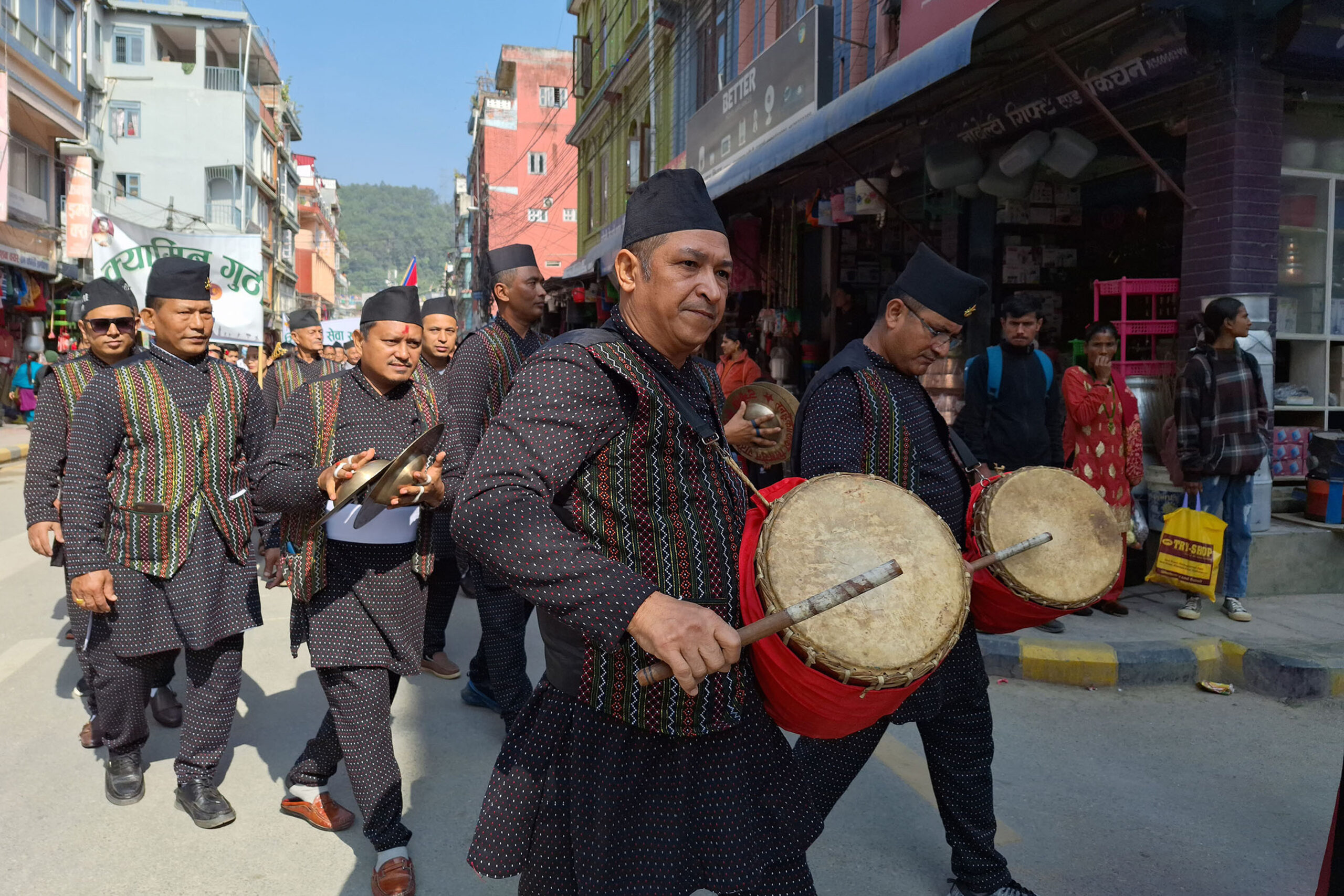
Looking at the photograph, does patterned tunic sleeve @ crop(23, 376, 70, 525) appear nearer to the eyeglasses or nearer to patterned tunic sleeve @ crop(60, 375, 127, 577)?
patterned tunic sleeve @ crop(60, 375, 127, 577)

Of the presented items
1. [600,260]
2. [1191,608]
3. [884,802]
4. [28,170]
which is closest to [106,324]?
[884,802]

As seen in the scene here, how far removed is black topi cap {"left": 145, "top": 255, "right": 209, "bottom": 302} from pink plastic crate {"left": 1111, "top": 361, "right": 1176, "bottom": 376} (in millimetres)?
5899

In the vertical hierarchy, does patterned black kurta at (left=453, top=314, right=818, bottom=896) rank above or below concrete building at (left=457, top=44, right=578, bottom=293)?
below

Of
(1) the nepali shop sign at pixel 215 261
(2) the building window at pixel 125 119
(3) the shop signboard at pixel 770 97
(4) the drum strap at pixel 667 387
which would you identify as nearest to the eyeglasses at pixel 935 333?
(4) the drum strap at pixel 667 387

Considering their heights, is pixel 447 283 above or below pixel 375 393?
above

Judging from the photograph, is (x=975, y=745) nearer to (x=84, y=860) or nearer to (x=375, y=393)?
(x=375, y=393)

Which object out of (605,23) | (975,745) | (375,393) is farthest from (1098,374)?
(605,23)

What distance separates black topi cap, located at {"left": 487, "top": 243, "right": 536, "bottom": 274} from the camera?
188 inches

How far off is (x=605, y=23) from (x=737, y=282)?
16363 millimetres

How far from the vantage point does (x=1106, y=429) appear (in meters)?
6.16

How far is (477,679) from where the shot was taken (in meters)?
4.80

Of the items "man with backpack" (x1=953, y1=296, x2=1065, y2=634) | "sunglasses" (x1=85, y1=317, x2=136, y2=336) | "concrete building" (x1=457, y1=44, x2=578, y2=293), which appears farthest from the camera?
"concrete building" (x1=457, y1=44, x2=578, y2=293)

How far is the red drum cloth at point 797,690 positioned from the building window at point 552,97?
4994cm

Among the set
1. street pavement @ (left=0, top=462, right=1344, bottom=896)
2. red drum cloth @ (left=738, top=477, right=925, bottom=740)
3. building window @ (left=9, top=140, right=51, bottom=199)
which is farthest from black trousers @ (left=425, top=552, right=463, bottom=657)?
building window @ (left=9, top=140, right=51, bottom=199)
